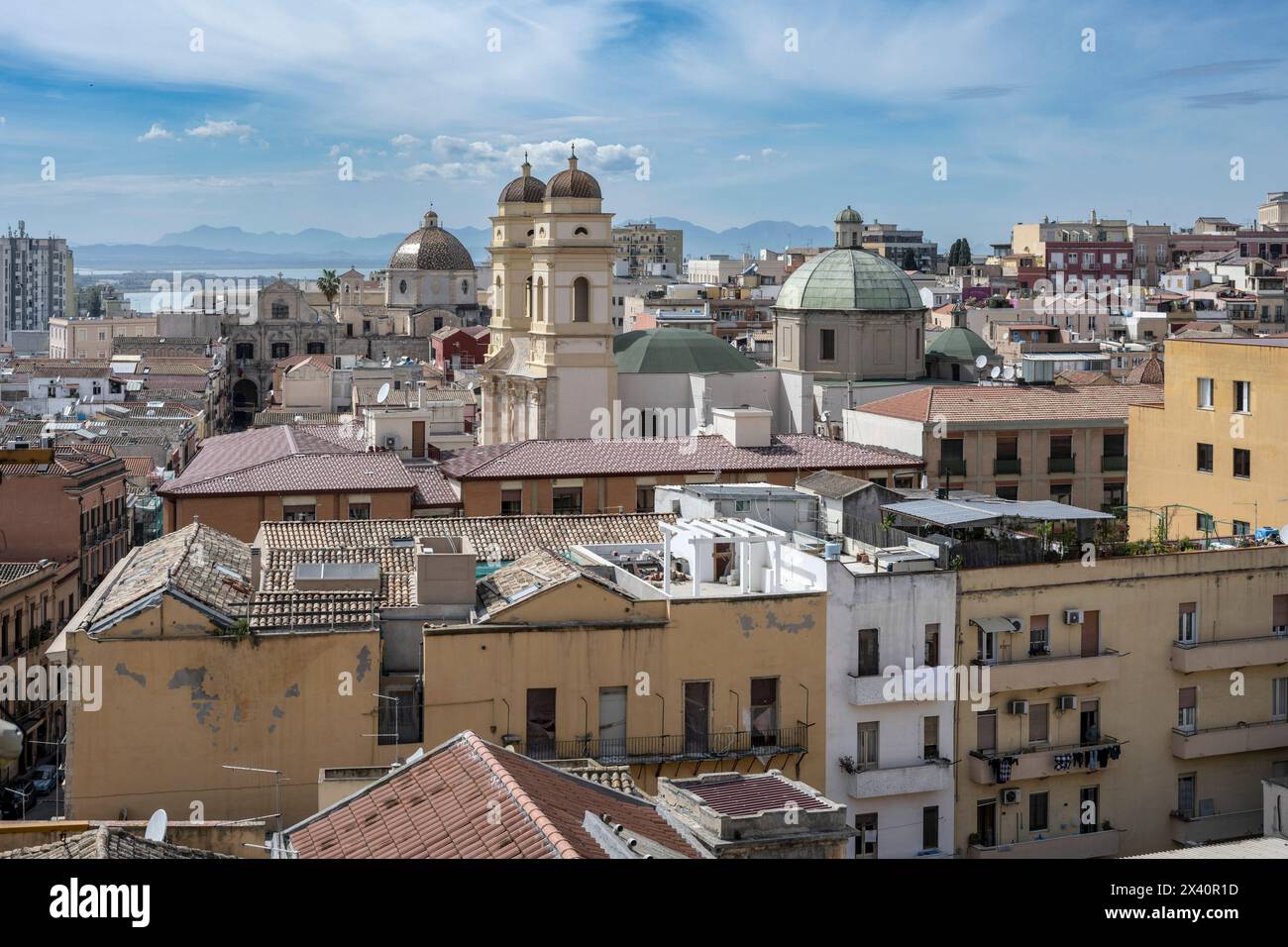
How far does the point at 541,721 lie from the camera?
58.2 ft

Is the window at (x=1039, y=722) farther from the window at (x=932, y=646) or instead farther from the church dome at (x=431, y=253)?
the church dome at (x=431, y=253)

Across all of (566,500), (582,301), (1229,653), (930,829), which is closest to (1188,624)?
(1229,653)

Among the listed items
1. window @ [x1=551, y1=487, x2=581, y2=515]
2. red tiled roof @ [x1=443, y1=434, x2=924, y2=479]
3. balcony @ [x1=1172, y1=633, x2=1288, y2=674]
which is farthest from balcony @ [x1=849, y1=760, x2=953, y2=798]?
window @ [x1=551, y1=487, x2=581, y2=515]

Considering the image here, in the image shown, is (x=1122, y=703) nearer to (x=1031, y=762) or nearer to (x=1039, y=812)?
(x=1031, y=762)

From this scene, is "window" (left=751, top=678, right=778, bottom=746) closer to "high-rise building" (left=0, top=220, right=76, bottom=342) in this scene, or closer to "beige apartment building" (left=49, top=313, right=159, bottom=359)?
"beige apartment building" (left=49, top=313, right=159, bottom=359)

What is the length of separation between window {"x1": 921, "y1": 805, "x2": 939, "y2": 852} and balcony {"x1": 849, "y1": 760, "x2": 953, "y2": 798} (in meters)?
0.27

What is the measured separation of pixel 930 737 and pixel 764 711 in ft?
8.23

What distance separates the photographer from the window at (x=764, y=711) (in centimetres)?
1873

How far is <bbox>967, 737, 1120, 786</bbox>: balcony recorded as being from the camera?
66.5 feet

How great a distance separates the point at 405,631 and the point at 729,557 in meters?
Result: 4.49

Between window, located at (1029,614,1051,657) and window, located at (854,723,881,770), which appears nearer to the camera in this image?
window, located at (854,723,881,770)

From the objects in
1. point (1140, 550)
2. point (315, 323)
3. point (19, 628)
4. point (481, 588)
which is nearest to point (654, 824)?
point (481, 588)

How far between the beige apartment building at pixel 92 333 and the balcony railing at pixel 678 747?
323ft
